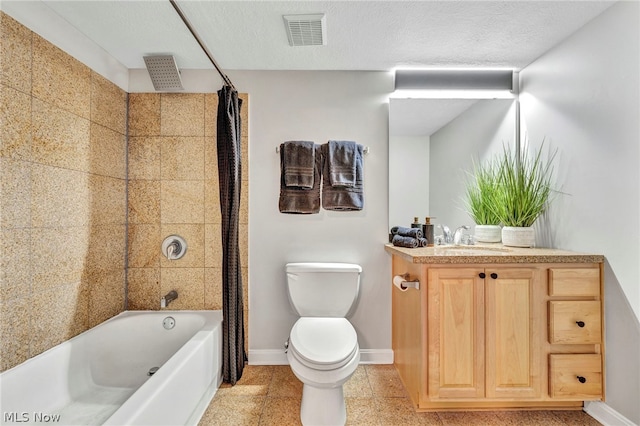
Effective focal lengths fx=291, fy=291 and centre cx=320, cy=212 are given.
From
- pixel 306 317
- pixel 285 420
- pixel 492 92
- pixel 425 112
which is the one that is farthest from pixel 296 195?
pixel 492 92

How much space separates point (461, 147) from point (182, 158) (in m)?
2.06

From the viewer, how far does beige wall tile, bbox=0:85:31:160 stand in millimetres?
1267

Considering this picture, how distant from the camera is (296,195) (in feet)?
6.81

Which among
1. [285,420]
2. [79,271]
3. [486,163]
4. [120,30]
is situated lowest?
[285,420]

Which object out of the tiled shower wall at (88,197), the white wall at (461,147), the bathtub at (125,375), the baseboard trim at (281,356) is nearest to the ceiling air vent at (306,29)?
the tiled shower wall at (88,197)

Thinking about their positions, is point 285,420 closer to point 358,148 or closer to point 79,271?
point 79,271

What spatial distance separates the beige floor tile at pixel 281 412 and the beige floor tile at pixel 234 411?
3 cm

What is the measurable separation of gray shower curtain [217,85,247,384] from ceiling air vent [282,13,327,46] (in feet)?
1.63

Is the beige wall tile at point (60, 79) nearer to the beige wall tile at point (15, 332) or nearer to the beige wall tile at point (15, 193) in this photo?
the beige wall tile at point (15, 193)

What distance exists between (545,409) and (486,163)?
5.19ft

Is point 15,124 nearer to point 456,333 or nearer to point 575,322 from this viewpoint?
point 456,333

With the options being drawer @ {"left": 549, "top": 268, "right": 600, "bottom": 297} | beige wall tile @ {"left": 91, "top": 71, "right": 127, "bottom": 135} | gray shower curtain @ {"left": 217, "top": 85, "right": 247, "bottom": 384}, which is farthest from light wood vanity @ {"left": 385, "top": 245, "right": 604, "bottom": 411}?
beige wall tile @ {"left": 91, "top": 71, "right": 127, "bottom": 135}

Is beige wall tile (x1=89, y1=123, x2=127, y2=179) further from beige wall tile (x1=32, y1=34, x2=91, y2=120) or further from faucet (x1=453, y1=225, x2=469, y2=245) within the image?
faucet (x1=453, y1=225, x2=469, y2=245)

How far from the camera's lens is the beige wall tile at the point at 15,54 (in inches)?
49.9
